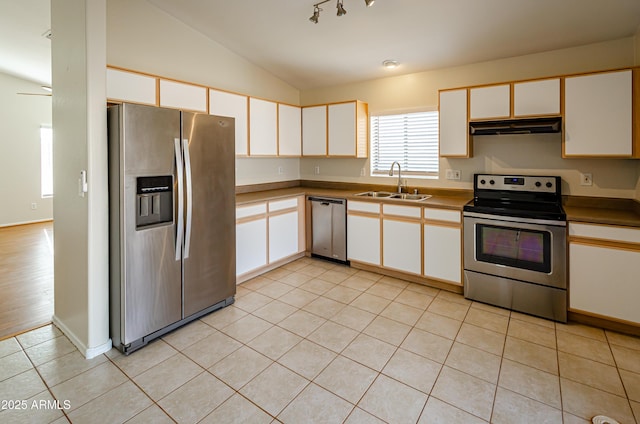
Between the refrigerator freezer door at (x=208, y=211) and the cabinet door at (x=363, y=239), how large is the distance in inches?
61.9

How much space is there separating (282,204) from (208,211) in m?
1.41

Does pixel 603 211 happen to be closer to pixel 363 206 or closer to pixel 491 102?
pixel 491 102

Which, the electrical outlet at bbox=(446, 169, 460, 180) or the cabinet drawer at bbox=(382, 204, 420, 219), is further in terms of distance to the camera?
the electrical outlet at bbox=(446, 169, 460, 180)

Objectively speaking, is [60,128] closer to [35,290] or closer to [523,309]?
[35,290]

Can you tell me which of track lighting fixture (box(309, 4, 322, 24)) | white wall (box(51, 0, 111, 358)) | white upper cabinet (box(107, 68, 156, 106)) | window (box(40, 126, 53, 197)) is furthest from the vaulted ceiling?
window (box(40, 126, 53, 197))

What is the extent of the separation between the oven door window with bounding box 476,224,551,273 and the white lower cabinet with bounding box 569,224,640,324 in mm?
191

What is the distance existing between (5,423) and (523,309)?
364 cm

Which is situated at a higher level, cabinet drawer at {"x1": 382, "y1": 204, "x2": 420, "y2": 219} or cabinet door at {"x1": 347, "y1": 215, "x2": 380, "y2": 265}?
cabinet drawer at {"x1": 382, "y1": 204, "x2": 420, "y2": 219}

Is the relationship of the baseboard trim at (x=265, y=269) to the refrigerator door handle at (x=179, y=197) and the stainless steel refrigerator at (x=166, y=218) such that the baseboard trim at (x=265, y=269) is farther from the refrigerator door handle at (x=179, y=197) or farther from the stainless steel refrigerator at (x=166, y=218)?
the refrigerator door handle at (x=179, y=197)

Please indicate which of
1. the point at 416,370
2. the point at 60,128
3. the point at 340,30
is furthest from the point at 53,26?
the point at 416,370

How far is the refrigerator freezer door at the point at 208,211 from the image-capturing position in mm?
2754

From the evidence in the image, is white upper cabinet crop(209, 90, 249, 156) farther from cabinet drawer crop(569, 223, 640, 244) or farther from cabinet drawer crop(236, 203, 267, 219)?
cabinet drawer crop(569, 223, 640, 244)

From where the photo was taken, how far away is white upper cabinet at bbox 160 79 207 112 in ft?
10.7

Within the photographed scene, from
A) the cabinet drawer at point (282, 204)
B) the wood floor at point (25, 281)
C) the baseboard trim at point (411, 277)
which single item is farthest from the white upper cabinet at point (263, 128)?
the wood floor at point (25, 281)
